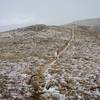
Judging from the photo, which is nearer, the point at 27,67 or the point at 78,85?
the point at 78,85

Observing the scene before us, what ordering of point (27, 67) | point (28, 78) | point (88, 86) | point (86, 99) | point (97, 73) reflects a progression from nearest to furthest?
point (86, 99) → point (88, 86) → point (28, 78) → point (97, 73) → point (27, 67)

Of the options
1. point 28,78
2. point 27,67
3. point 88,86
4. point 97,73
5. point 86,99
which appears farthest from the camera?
point 27,67

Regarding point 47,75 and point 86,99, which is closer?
point 86,99

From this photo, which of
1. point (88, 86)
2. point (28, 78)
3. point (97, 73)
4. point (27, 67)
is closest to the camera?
point (88, 86)

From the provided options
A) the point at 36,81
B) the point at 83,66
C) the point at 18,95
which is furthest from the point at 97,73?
the point at 18,95

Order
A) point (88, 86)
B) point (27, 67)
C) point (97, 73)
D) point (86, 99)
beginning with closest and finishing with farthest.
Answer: point (86, 99), point (88, 86), point (97, 73), point (27, 67)

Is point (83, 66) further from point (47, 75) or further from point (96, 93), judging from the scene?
point (96, 93)

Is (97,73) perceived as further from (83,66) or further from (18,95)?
(18,95)

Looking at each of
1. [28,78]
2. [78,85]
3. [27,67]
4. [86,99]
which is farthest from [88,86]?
[27,67]
